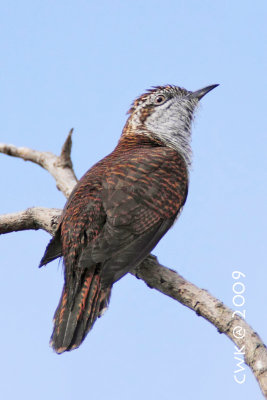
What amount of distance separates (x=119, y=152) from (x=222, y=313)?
2099 millimetres

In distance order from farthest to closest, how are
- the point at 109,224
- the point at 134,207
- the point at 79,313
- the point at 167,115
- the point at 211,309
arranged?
the point at 167,115 → the point at 134,207 → the point at 109,224 → the point at 79,313 → the point at 211,309

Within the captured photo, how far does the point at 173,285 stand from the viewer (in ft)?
15.5

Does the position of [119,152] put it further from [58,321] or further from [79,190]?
[58,321]

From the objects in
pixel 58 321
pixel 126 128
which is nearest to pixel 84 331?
pixel 58 321

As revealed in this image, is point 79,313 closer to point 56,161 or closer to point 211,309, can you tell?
point 211,309

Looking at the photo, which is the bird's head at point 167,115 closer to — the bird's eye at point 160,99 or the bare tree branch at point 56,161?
the bird's eye at point 160,99

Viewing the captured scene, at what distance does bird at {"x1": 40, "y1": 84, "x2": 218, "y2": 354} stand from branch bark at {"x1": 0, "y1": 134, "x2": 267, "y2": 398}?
0.78 feet

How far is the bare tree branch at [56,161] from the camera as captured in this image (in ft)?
22.2

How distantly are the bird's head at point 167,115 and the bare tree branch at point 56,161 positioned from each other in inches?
26.5

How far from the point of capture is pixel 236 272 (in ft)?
16.2

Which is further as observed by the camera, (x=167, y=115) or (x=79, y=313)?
(x=167, y=115)

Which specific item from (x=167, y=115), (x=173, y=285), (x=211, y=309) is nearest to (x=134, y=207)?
(x=173, y=285)

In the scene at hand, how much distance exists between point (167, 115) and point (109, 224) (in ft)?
6.69

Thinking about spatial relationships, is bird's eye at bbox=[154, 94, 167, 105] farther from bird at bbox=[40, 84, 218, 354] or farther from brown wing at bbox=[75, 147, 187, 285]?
brown wing at bbox=[75, 147, 187, 285]
